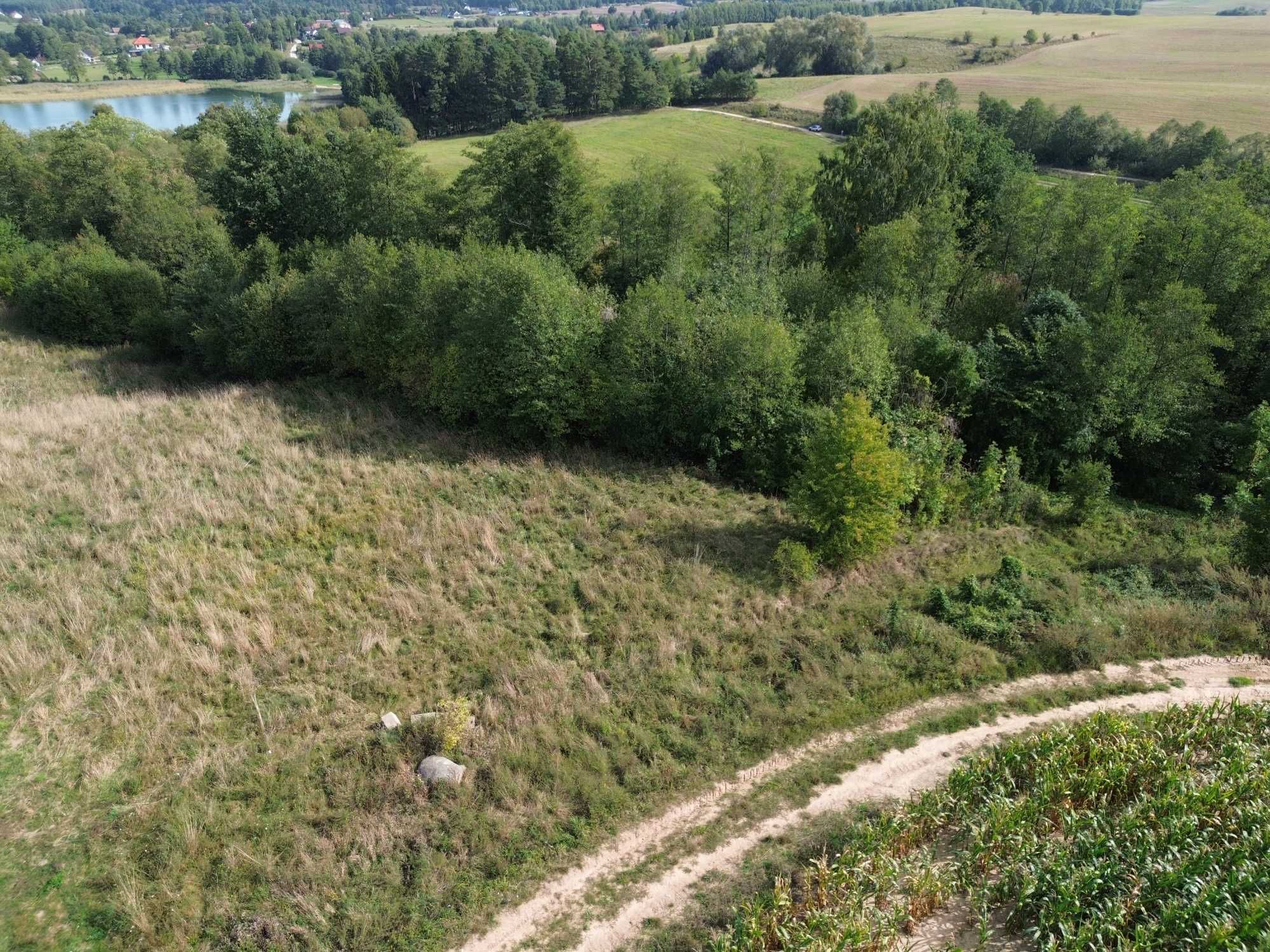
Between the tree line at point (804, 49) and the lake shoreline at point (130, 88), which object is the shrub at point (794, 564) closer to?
the tree line at point (804, 49)

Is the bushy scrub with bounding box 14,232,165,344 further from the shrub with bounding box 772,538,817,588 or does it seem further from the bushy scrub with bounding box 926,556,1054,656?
the bushy scrub with bounding box 926,556,1054,656

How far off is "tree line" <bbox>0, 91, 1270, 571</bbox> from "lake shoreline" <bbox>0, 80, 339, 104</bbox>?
96.8 m

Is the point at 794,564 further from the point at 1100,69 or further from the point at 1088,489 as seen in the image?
the point at 1100,69

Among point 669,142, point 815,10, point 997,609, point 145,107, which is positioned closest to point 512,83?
point 669,142

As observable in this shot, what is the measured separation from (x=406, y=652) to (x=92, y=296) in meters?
35.8

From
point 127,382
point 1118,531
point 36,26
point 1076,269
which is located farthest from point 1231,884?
point 36,26

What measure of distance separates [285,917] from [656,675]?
7531mm

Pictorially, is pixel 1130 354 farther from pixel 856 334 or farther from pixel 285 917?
pixel 285 917

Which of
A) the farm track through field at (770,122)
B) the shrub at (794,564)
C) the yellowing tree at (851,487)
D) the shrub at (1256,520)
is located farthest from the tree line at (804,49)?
the shrub at (794,564)

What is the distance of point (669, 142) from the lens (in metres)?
70.2

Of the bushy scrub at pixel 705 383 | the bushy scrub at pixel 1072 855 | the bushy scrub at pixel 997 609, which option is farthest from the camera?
the bushy scrub at pixel 705 383

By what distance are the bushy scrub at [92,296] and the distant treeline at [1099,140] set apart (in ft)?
178

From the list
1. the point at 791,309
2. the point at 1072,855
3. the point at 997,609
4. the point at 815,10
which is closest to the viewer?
the point at 1072,855

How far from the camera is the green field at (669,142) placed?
63.1 metres
